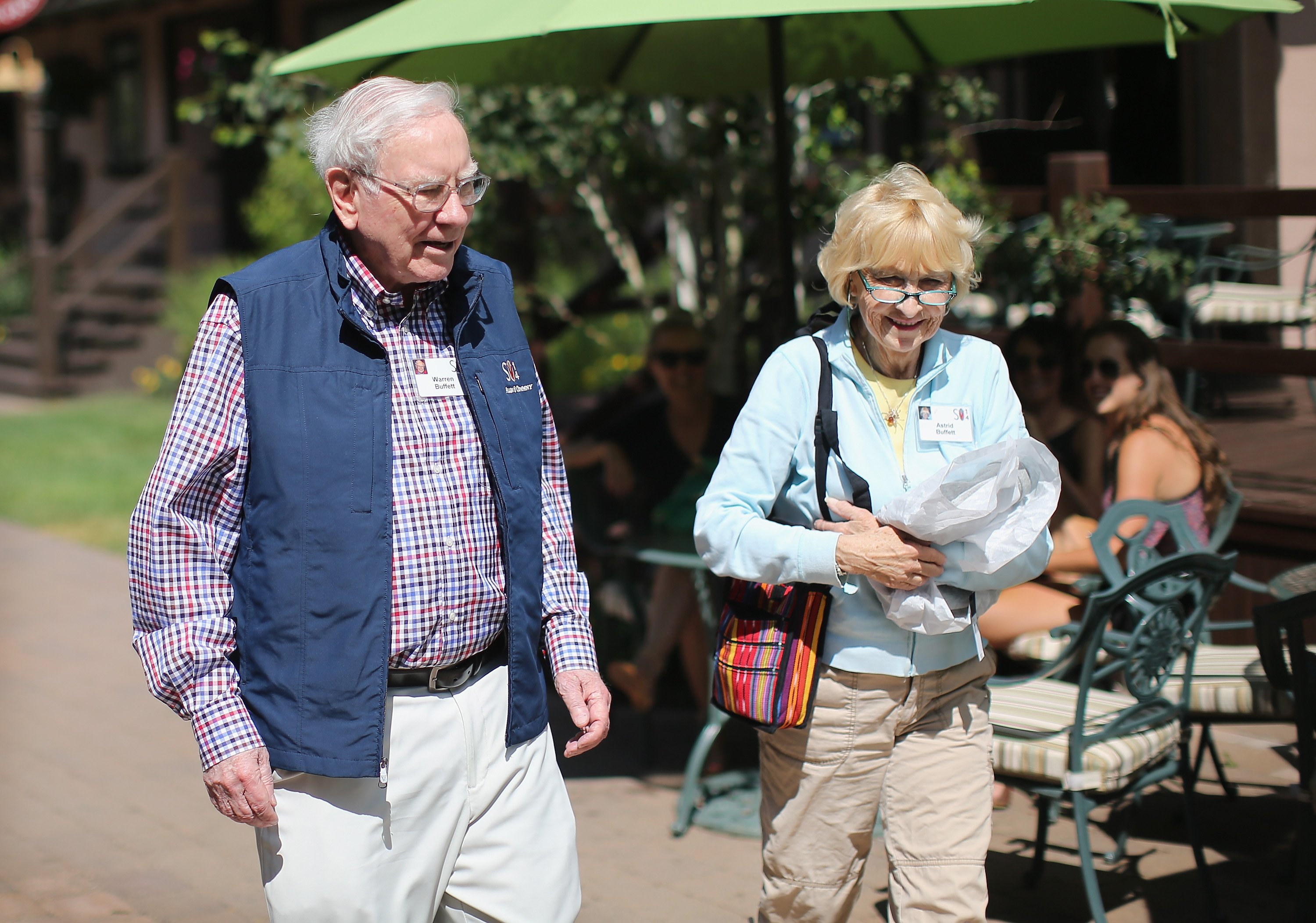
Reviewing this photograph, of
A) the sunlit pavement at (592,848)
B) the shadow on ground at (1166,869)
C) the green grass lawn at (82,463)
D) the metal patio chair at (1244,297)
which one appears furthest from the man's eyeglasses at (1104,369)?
the green grass lawn at (82,463)

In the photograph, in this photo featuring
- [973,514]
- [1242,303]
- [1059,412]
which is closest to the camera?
[973,514]

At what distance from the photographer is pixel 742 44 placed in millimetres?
4840

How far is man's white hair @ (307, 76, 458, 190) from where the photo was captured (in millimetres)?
2096

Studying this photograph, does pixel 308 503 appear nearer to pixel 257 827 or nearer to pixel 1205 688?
pixel 257 827

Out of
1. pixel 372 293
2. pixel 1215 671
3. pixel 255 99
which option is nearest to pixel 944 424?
pixel 372 293

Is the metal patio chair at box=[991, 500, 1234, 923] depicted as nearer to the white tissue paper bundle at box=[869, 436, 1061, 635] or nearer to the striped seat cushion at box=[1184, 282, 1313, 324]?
the white tissue paper bundle at box=[869, 436, 1061, 635]

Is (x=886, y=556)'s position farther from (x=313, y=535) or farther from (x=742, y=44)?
(x=742, y=44)

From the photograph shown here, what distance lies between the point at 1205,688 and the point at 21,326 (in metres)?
14.8

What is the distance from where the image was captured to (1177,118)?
237 inches

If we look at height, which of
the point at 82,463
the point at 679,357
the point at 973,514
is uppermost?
the point at 679,357

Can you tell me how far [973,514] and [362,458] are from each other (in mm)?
1037

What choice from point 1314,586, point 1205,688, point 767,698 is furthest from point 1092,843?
point 767,698

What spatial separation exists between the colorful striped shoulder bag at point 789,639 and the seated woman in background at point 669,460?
6.46 ft

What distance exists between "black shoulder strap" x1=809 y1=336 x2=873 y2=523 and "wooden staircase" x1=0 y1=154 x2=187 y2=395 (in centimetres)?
1338
